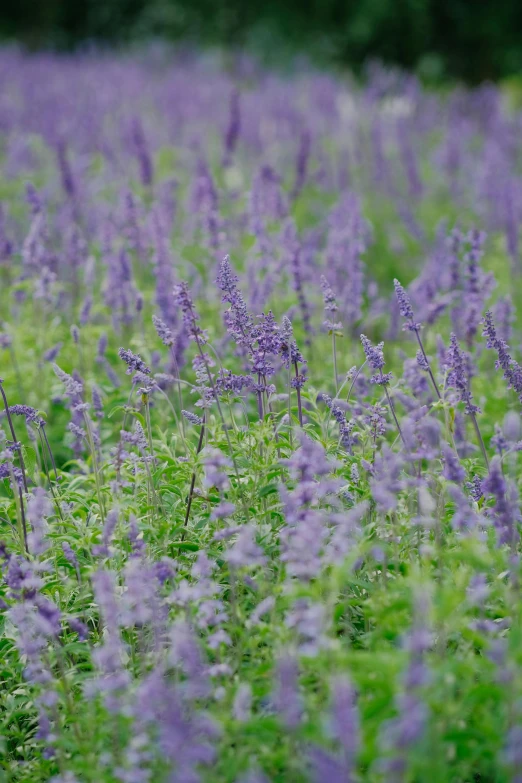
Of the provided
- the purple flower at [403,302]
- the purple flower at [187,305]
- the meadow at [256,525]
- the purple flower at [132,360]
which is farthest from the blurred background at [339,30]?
the purple flower at [132,360]

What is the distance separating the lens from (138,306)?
4406 millimetres

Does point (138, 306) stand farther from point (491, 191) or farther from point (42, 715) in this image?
point (491, 191)

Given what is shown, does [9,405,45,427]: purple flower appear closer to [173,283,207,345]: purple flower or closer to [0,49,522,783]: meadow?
[0,49,522,783]: meadow

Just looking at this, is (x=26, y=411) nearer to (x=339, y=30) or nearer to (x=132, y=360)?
(x=132, y=360)

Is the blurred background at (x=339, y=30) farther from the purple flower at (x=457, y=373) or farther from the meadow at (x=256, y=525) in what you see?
the purple flower at (x=457, y=373)

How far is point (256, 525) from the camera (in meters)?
2.93

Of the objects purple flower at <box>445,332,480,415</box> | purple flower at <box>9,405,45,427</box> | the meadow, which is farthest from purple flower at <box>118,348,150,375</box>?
purple flower at <box>445,332,480,415</box>

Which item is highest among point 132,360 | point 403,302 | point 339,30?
point 339,30

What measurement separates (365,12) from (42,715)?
1842 cm

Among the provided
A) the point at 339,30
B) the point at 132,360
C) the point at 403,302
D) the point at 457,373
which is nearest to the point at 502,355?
the point at 457,373

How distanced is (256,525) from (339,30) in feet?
60.6

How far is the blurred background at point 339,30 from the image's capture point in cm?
1858

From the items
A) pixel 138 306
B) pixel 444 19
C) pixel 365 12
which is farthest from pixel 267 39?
pixel 138 306

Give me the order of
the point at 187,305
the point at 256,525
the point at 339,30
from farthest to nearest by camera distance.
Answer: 1. the point at 339,30
2. the point at 187,305
3. the point at 256,525
